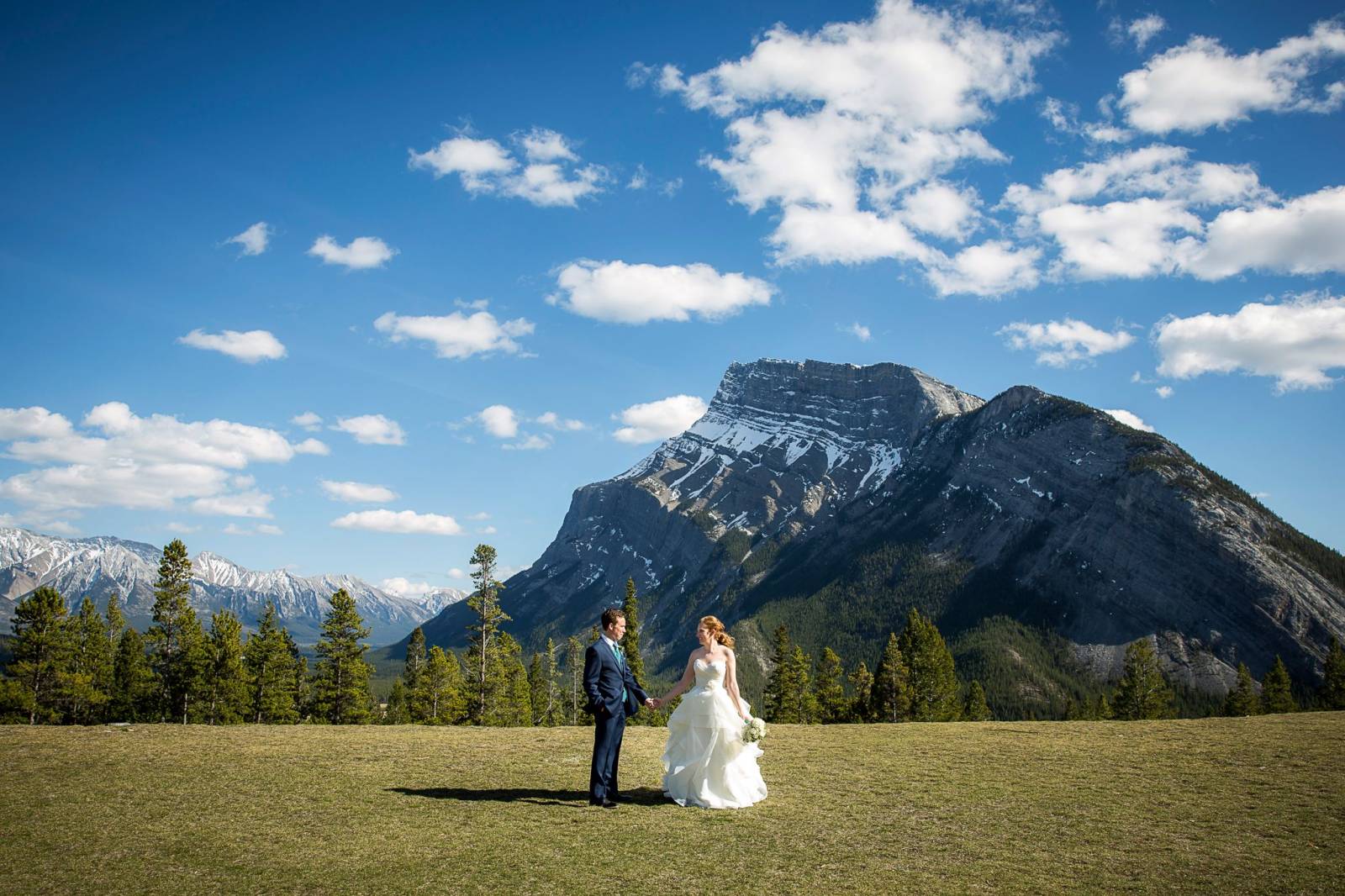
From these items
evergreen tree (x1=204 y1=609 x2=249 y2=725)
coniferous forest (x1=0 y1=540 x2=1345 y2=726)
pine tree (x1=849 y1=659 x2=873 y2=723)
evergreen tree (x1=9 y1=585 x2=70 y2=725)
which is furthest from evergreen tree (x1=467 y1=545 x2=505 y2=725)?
pine tree (x1=849 y1=659 x2=873 y2=723)

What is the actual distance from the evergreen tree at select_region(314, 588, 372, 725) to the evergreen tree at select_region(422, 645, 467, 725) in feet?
15.4

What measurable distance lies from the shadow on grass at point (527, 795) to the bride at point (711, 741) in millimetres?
530

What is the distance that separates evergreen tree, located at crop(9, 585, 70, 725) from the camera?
38.5 meters

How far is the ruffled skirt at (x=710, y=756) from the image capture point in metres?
12.5

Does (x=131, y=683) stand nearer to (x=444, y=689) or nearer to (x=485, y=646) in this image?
(x=444, y=689)

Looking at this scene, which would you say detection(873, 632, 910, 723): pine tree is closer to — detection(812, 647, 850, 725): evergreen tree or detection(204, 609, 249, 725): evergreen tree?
detection(812, 647, 850, 725): evergreen tree

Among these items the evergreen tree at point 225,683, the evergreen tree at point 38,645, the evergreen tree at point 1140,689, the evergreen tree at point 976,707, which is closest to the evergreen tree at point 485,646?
the evergreen tree at point 225,683

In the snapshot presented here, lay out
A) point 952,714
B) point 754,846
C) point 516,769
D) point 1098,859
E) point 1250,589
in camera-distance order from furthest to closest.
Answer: point 1250,589 < point 952,714 < point 516,769 < point 754,846 < point 1098,859

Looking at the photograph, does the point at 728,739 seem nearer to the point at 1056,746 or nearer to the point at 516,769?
the point at 516,769

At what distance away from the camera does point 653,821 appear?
37.0 ft

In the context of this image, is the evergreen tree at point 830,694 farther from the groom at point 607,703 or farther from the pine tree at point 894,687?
the groom at point 607,703

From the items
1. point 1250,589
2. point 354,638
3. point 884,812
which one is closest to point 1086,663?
point 1250,589

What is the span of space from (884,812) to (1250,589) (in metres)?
222

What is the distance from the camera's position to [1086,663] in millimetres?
188500
